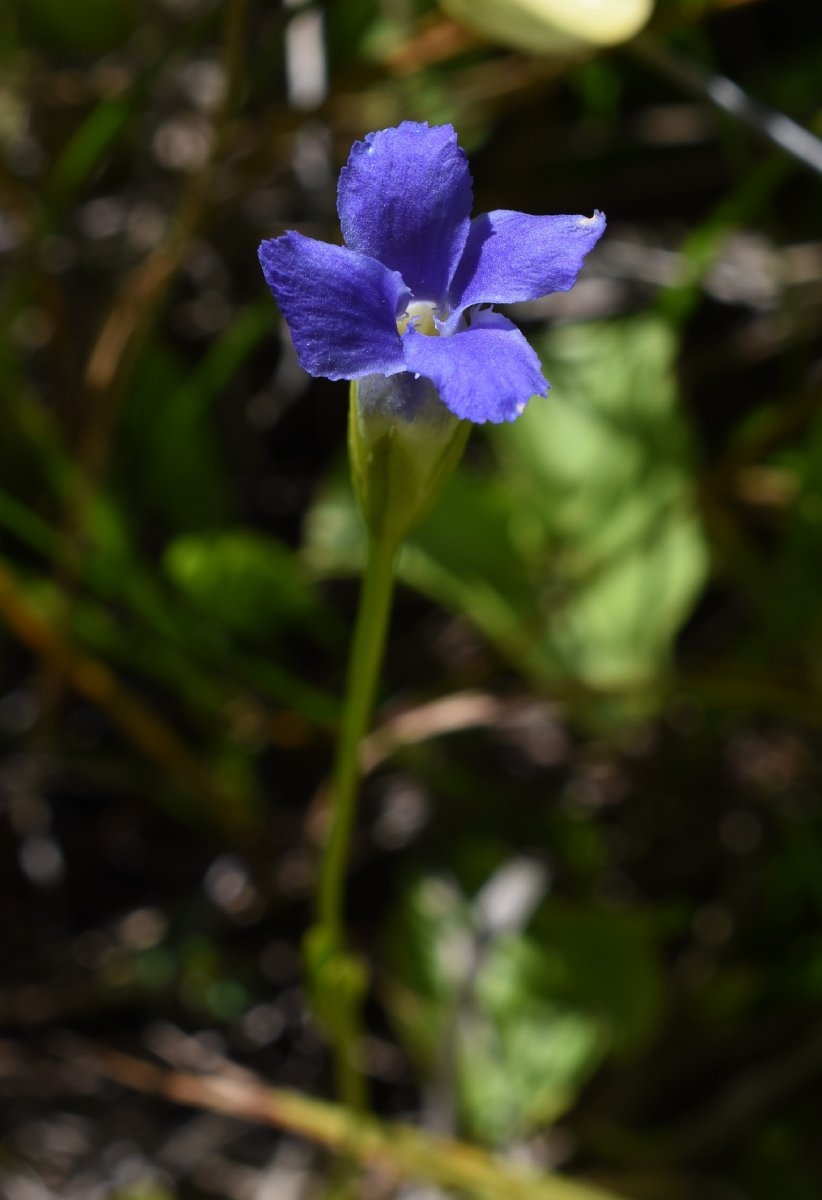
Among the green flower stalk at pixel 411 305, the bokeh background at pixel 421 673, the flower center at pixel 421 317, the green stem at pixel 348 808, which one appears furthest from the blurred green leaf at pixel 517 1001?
the flower center at pixel 421 317

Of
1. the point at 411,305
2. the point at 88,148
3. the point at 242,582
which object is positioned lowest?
the point at 411,305

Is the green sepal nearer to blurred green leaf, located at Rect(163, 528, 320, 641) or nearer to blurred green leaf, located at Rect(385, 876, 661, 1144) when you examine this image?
blurred green leaf, located at Rect(163, 528, 320, 641)

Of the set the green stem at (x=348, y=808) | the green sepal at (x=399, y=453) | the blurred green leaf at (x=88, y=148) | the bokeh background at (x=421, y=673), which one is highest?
the blurred green leaf at (x=88, y=148)

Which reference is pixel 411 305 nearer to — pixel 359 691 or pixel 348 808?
pixel 359 691

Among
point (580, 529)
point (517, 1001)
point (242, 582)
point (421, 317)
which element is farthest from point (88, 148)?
point (517, 1001)

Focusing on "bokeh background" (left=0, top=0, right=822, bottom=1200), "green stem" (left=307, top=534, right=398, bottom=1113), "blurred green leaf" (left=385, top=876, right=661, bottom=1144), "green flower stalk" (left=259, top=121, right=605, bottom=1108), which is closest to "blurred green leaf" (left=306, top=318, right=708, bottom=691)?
"bokeh background" (left=0, top=0, right=822, bottom=1200)

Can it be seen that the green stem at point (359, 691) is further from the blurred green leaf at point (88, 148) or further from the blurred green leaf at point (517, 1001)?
the blurred green leaf at point (88, 148)

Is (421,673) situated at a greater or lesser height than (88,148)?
lesser

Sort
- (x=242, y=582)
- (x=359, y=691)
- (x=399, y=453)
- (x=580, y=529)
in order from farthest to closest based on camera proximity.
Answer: (x=580, y=529)
(x=242, y=582)
(x=359, y=691)
(x=399, y=453)
